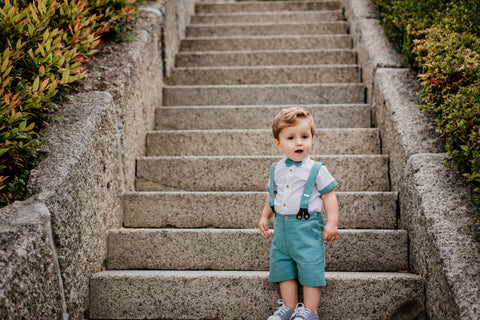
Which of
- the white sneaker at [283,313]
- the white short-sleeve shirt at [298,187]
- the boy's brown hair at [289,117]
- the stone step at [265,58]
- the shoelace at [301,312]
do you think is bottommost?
the white sneaker at [283,313]

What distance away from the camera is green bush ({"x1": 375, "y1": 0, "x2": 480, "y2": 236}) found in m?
2.30

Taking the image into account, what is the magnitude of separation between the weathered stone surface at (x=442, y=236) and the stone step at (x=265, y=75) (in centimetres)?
204

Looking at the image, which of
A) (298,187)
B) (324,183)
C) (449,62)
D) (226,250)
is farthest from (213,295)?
(449,62)

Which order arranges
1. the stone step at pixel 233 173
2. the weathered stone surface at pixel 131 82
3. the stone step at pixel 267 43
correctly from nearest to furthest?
the weathered stone surface at pixel 131 82 → the stone step at pixel 233 173 → the stone step at pixel 267 43

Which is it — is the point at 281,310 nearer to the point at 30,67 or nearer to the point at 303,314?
the point at 303,314

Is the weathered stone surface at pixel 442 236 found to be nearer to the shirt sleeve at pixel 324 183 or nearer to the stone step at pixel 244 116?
the shirt sleeve at pixel 324 183

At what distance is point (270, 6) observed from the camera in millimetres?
6359

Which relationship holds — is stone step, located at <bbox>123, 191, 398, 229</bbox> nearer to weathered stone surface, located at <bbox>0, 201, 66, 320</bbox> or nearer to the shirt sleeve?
the shirt sleeve

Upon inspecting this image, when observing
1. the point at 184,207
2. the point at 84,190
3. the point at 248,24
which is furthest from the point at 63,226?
the point at 248,24

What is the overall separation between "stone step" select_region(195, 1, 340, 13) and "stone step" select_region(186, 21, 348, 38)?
0.85 meters

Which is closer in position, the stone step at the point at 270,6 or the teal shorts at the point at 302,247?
the teal shorts at the point at 302,247

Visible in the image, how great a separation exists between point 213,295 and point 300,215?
744 millimetres

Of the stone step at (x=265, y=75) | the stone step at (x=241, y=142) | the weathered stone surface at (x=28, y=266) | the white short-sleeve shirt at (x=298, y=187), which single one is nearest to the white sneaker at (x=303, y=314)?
the white short-sleeve shirt at (x=298, y=187)

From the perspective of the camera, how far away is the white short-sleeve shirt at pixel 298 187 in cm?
235
